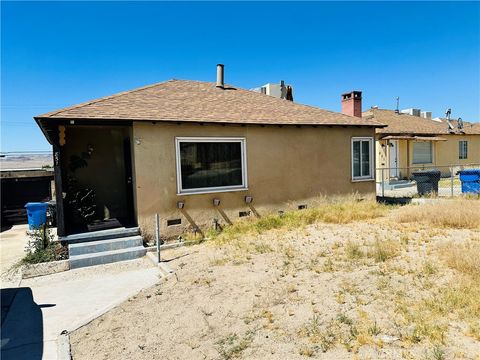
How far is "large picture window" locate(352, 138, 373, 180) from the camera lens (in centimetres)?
1309

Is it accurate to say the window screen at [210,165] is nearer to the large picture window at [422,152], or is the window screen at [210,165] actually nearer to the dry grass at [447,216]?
the dry grass at [447,216]

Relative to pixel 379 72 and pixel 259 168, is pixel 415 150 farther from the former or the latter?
pixel 259 168

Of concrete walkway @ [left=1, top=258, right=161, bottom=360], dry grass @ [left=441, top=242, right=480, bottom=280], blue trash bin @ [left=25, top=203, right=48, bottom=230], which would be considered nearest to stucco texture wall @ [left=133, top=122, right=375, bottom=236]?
concrete walkway @ [left=1, top=258, right=161, bottom=360]

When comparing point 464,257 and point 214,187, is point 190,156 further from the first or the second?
point 464,257

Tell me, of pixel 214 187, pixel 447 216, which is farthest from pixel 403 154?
pixel 214 187

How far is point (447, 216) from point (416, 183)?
681cm

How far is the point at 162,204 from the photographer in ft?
30.7

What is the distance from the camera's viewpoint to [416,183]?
1565 centimetres

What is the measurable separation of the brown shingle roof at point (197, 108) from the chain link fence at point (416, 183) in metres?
4.87

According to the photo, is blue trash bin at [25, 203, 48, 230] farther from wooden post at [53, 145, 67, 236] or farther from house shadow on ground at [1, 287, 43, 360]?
house shadow on ground at [1, 287, 43, 360]

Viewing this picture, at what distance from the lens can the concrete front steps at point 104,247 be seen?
7.95 meters

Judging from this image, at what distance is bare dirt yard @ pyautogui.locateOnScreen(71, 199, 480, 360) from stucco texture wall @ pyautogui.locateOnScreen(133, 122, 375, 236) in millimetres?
1821

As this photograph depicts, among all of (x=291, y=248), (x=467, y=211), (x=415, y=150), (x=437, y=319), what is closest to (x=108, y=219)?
(x=291, y=248)

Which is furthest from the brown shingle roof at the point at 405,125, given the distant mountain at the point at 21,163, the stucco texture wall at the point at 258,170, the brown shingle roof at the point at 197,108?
the distant mountain at the point at 21,163
